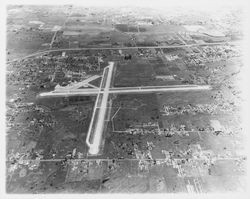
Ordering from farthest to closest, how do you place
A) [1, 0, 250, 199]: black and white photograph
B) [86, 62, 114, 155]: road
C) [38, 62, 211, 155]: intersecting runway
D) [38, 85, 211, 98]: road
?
[38, 85, 211, 98]: road < [38, 62, 211, 155]: intersecting runway < [86, 62, 114, 155]: road < [1, 0, 250, 199]: black and white photograph

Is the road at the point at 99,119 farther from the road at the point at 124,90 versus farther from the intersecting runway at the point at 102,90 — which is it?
the road at the point at 124,90

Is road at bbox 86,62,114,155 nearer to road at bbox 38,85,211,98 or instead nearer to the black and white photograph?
the black and white photograph

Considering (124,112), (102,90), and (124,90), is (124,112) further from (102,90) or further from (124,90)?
(102,90)

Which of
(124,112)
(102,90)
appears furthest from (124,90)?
(124,112)

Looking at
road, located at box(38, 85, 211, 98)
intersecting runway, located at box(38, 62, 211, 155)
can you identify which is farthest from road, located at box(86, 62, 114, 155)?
road, located at box(38, 85, 211, 98)

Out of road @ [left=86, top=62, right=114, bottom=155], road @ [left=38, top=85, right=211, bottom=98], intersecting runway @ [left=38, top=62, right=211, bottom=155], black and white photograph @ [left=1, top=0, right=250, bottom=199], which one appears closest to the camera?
black and white photograph @ [left=1, top=0, right=250, bottom=199]

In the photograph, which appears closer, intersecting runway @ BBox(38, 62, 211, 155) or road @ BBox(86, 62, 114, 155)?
road @ BBox(86, 62, 114, 155)

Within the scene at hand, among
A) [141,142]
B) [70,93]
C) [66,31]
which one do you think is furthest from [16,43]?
[141,142]

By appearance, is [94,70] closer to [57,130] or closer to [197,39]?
[57,130]

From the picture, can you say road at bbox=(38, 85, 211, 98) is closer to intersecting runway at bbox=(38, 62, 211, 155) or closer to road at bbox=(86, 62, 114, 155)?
intersecting runway at bbox=(38, 62, 211, 155)
